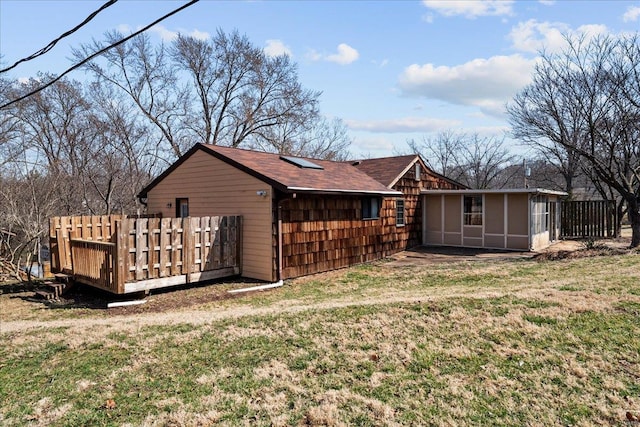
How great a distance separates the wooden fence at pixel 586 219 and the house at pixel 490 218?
198 cm

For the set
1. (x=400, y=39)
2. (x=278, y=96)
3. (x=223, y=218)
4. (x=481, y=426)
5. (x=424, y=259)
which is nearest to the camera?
(x=481, y=426)

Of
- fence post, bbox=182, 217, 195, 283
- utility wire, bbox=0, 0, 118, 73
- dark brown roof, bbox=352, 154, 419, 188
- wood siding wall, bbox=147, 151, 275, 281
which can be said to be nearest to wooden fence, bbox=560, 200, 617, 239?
dark brown roof, bbox=352, 154, 419, 188

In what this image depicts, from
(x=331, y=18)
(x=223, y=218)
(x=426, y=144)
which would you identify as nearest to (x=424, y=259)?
(x=223, y=218)

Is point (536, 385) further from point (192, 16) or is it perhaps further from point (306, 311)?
point (192, 16)

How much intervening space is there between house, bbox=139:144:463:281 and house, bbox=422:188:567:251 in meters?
2.19

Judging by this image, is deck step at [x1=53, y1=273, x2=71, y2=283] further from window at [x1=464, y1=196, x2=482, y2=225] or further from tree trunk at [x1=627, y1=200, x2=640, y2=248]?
tree trunk at [x1=627, y1=200, x2=640, y2=248]

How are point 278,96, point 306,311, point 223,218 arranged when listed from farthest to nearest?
point 278,96
point 223,218
point 306,311

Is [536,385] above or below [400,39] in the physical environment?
below

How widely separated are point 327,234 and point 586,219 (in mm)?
14406

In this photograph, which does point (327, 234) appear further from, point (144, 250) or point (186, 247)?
point (144, 250)

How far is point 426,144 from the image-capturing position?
3994 centimetres

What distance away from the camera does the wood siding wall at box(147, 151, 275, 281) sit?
406 inches

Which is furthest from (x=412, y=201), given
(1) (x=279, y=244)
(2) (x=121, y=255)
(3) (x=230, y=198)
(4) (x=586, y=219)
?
(2) (x=121, y=255)

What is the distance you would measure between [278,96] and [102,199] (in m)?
14.0
